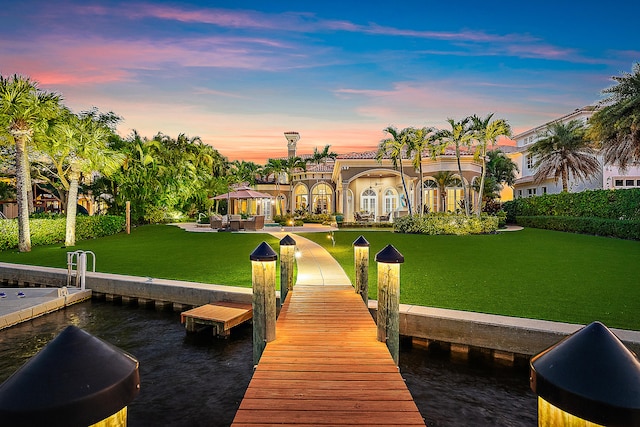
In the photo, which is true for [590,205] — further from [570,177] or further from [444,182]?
[570,177]

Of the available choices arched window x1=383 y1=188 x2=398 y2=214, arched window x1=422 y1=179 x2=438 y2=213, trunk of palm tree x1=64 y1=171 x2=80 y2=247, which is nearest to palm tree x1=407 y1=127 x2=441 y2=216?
arched window x1=422 y1=179 x2=438 y2=213

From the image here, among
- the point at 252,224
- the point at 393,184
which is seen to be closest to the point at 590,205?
the point at 393,184

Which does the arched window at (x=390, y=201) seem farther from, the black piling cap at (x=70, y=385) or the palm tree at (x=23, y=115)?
the black piling cap at (x=70, y=385)

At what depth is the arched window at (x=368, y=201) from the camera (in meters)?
33.6

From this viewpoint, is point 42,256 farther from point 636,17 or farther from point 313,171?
point 636,17

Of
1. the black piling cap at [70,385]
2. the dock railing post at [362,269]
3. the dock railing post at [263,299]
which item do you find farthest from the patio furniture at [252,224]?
the black piling cap at [70,385]

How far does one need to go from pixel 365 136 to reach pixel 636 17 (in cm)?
2529

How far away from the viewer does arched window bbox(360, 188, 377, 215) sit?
33.6 m

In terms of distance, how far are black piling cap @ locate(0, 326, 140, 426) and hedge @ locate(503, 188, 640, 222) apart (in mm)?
24734

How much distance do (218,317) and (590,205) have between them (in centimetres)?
2412

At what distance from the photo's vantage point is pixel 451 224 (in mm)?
21984

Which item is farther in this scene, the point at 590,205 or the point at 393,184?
the point at 393,184

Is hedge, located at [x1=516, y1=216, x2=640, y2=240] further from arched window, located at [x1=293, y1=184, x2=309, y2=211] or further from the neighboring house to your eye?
arched window, located at [x1=293, y1=184, x2=309, y2=211]

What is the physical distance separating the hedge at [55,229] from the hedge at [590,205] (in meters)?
30.2
